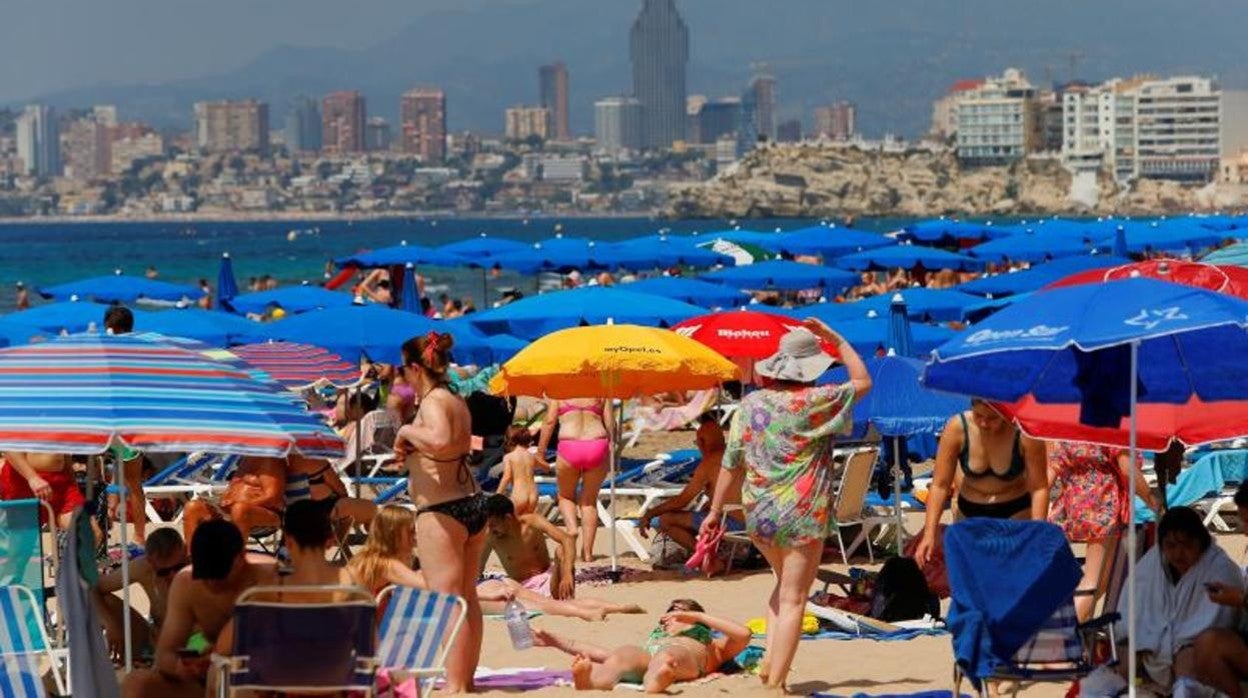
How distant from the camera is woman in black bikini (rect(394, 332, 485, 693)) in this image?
277 inches

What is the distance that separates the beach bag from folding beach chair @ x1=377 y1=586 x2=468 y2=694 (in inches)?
120

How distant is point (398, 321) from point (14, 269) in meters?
71.0

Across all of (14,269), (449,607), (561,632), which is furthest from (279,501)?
(14,269)

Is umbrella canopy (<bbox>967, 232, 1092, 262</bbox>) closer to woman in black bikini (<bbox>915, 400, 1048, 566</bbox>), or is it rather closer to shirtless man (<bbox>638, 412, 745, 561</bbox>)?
shirtless man (<bbox>638, 412, 745, 561</bbox>)

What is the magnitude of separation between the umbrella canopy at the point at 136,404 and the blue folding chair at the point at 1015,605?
6.12 feet

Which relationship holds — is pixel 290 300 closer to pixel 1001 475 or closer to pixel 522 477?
pixel 522 477

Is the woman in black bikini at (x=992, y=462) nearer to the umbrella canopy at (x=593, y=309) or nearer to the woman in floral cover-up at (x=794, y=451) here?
the woman in floral cover-up at (x=794, y=451)

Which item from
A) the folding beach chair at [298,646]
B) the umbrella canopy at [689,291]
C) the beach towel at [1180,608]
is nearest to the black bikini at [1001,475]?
Result: the beach towel at [1180,608]

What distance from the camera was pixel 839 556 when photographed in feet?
35.7

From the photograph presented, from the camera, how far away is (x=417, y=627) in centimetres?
618

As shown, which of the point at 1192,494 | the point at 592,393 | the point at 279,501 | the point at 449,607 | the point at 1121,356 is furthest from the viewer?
the point at 1192,494

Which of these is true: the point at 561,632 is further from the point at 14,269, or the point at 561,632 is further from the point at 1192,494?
the point at 14,269

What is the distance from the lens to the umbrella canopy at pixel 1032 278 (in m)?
21.8

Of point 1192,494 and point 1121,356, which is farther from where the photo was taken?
point 1192,494
